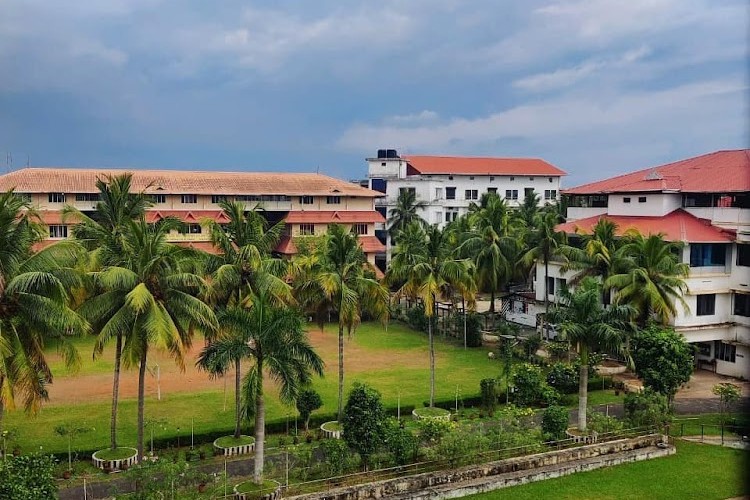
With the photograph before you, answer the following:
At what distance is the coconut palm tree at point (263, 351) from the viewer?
16.9 m

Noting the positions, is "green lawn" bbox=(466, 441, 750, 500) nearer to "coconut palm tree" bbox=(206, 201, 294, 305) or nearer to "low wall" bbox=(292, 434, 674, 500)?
"low wall" bbox=(292, 434, 674, 500)

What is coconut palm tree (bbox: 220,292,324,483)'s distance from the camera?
55.4 ft

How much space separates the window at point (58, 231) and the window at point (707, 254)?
37694 mm

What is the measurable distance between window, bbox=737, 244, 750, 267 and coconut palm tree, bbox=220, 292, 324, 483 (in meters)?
23.0

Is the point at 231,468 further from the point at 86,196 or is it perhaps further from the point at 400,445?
the point at 86,196

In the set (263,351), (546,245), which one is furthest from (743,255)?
(263,351)

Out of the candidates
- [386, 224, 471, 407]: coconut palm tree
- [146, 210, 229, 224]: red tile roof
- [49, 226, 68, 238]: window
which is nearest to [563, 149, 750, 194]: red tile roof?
[386, 224, 471, 407]: coconut palm tree

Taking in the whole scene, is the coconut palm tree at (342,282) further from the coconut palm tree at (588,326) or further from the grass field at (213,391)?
the coconut palm tree at (588,326)

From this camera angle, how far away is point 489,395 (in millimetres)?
25766

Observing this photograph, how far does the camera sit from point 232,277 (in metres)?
22.3

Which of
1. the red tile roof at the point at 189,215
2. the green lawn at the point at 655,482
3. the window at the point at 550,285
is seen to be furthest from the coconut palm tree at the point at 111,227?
the window at the point at 550,285

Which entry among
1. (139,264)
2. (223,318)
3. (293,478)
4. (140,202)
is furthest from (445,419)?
(140,202)

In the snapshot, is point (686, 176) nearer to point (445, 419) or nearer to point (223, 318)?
point (445, 419)

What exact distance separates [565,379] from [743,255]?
36.3 ft
